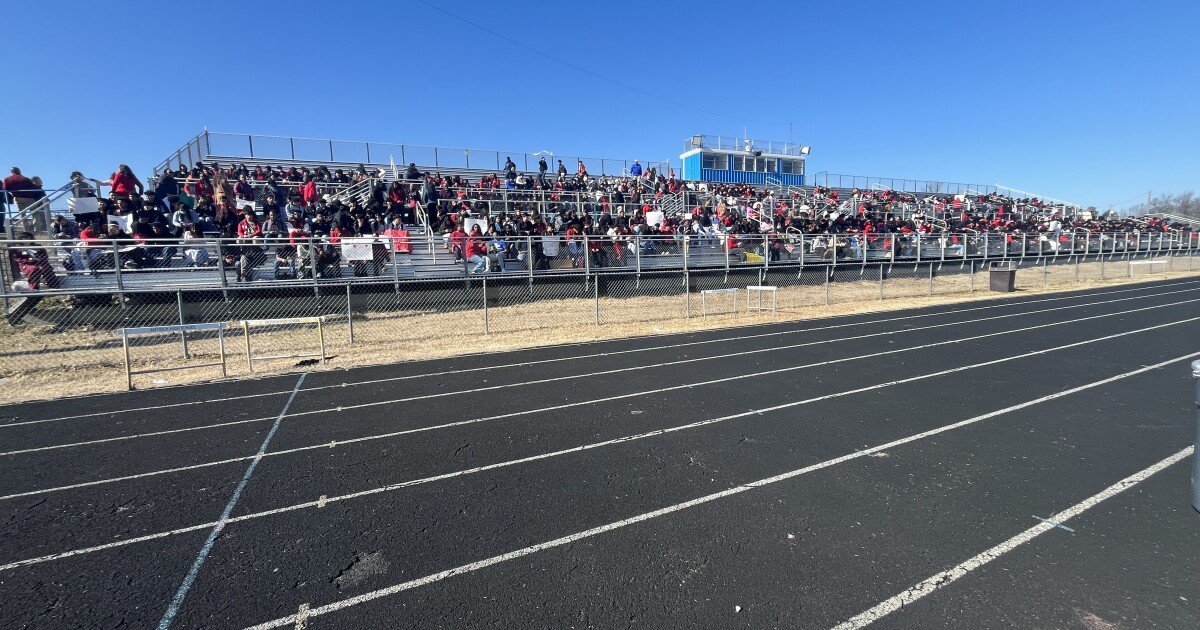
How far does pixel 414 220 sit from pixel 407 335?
27.9ft

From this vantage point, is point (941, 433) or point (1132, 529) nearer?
point (1132, 529)

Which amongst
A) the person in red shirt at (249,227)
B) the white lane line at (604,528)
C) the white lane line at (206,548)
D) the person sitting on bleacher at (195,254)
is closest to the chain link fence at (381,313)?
the person sitting on bleacher at (195,254)

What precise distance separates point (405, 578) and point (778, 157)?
5223 centimetres

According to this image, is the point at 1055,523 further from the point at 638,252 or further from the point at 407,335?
the point at 638,252

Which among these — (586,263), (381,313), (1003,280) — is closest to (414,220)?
(381,313)

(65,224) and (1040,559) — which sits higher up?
(65,224)

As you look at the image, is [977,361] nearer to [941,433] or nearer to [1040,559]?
[941,433]

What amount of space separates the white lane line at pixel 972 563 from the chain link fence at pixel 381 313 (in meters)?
9.16

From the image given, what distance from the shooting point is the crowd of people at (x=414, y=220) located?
13445mm

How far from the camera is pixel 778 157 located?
4953 centimetres

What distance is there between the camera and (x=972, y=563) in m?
3.49

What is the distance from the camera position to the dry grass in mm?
9445

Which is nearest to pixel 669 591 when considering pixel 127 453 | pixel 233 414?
pixel 127 453

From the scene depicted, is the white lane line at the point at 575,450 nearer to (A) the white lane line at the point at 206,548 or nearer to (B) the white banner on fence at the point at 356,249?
(A) the white lane line at the point at 206,548
